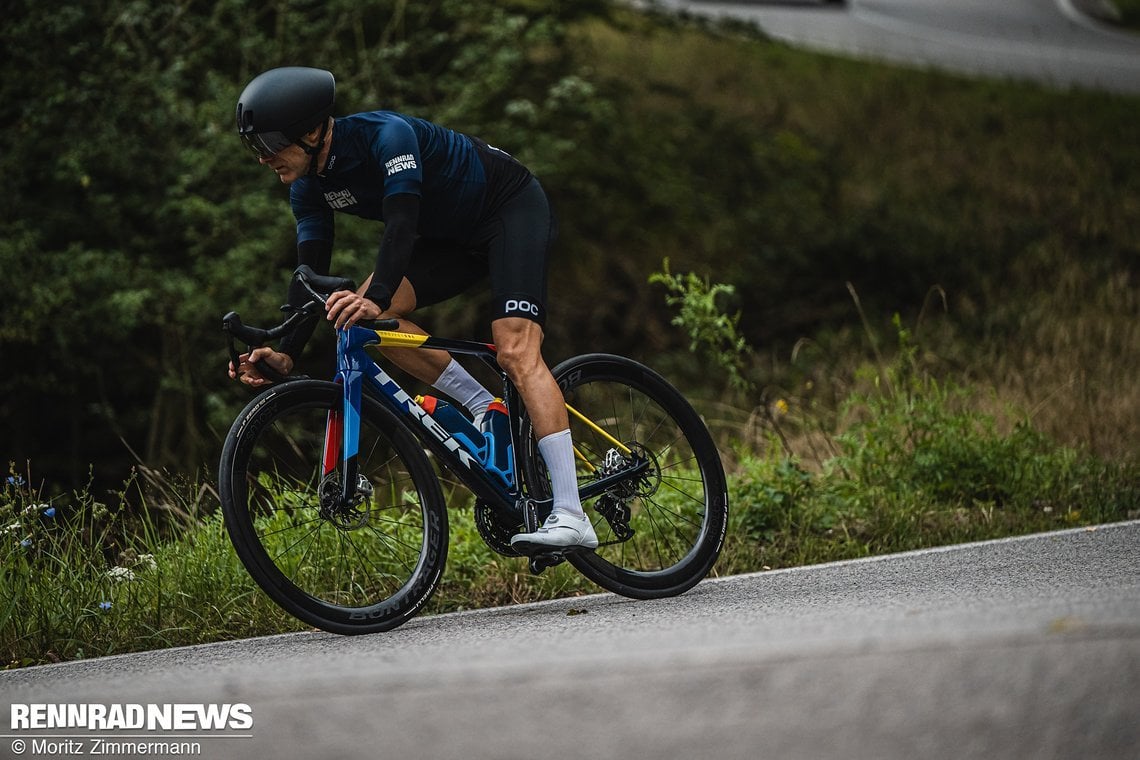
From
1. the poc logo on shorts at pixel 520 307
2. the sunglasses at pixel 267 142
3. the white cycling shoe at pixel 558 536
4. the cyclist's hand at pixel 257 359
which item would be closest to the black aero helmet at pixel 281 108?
the sunglasses at pixel 267 142

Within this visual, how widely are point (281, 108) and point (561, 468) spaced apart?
1.60 m

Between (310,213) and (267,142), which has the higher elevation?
(267,142)

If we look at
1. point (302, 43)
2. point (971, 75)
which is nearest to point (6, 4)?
point (302, 43)

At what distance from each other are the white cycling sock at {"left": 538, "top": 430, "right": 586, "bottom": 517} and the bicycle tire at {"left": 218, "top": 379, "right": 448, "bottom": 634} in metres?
0.42

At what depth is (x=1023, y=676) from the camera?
331cm

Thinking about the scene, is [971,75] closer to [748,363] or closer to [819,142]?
[819,142]

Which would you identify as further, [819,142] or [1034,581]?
[819,142]

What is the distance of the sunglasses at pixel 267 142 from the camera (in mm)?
4645

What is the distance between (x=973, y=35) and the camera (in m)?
27.1

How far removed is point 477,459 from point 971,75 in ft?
64.7

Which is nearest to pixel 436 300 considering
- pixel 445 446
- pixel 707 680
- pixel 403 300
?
pixel 403 300

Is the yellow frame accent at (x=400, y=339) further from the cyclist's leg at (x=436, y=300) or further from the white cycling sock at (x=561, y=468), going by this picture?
the white cycling sock at (x=561, y=468)

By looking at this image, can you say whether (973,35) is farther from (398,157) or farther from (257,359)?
(257,359)

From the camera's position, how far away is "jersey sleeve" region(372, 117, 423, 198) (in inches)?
183
